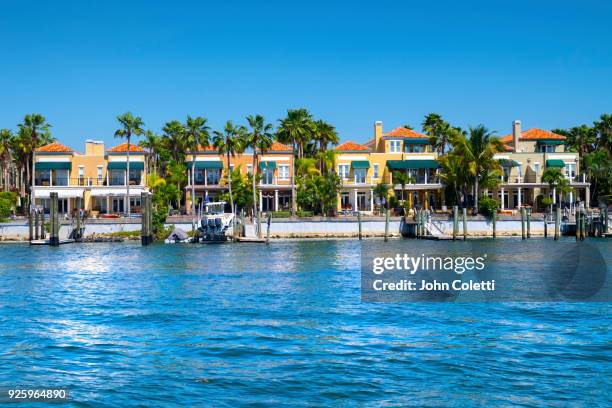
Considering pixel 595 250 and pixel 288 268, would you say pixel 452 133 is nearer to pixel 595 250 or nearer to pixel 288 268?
pixel 595 250

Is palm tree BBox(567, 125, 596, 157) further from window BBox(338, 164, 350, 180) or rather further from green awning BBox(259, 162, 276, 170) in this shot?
green awning BBox(259, 162, 276, 170)

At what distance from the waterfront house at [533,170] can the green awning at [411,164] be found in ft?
22.6

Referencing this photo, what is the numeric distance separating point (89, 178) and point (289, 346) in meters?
64.1

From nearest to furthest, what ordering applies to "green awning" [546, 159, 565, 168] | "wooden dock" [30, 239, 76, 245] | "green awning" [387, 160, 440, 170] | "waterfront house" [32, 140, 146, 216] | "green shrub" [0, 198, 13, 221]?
1. "wooden dock" [30, 239, 76, 245]
2. "green shrub" [0, 198, 13, 221]
3. "waterfront house" [32, 140, 146, 216]
4. "green awning" [387, 160, 440, 170]
5. "green awning" [546, 159, 565, 168]

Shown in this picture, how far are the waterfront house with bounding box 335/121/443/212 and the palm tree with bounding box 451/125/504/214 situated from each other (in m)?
5.48

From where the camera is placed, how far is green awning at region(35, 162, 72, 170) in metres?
79.4

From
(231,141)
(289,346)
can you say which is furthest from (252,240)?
(289,346)

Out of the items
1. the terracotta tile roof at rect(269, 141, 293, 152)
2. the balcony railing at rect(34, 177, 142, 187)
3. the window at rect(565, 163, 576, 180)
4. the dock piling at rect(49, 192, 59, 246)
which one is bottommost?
the dock piling at rect(49, 192, 59, 246)

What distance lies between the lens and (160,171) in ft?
300

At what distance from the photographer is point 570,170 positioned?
277 ft

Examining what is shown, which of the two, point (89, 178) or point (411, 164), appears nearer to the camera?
point (89, 178)

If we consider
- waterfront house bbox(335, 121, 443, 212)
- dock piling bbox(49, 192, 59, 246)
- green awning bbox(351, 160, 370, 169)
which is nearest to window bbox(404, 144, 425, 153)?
waterfront house bbox(335, 121, 443, 212)

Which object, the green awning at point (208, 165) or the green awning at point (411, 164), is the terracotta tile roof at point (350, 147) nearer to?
the green awning at point (411, 164)

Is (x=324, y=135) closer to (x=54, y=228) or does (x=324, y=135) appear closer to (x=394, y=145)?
(x=394, y=145)
